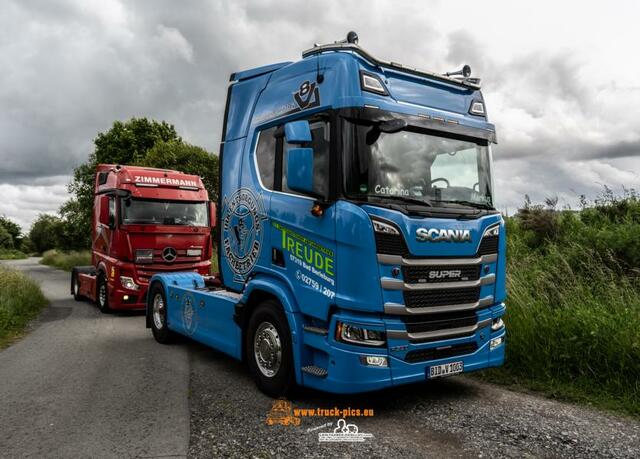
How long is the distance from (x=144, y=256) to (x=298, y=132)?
723cm

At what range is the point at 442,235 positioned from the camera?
4.69 metres

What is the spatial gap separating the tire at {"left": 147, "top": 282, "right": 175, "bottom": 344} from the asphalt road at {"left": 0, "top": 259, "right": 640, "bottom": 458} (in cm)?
120

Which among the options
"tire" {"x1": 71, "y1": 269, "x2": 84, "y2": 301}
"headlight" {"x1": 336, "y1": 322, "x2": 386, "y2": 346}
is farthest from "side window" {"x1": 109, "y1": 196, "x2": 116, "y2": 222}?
"headlight" {"x1": 336, "y1": 322, "x2": 386, "y2": 346}

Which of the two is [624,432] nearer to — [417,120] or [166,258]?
A: [417,120]

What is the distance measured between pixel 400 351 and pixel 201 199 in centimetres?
824

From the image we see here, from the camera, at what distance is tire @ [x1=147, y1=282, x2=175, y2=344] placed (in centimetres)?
803

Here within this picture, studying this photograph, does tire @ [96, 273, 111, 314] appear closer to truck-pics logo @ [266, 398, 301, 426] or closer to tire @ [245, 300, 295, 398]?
tire @ [245, 300, 295, 398]

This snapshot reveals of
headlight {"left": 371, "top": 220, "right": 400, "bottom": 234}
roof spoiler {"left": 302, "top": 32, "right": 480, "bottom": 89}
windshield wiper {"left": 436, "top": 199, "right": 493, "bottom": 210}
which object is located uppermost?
roof spoiler {"left": 302, "top": 32, "right": 480, "bottom": 89}

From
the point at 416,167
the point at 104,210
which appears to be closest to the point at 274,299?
the point at 416,167

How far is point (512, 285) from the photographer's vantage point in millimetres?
7512

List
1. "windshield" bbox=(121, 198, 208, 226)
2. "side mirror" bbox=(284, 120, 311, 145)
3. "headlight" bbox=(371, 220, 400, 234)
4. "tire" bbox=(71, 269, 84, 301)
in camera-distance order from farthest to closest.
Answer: "tire" bbox=(71, 269, 84, 301) → "windshield" bbox=(121, 198, 208, 226) → "side mirror" bbox=(284, 120, 311, 145) → "headlight" bbox=(371, 220, 400, 234)

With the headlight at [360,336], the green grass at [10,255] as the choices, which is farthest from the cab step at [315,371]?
the green grass at [10,255]

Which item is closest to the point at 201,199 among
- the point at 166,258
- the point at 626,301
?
the point at 166,258

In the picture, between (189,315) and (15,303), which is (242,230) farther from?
(15,303)
